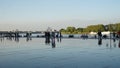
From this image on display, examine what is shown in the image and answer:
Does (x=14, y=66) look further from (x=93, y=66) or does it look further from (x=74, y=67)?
(x=93, y=66)

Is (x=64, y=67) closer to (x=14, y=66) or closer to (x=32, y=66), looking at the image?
(x=32, y=66)

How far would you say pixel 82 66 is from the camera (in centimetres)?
1944

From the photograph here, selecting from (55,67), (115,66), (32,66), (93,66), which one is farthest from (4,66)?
(115,66)

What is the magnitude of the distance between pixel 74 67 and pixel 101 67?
180 cm

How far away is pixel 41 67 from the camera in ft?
62.1

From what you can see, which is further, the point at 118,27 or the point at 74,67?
the point at 118,27

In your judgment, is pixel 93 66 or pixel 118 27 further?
pixel 118 27

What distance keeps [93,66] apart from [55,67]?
2668 millimetres

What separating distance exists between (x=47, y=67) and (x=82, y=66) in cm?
245

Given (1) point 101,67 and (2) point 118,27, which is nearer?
(1) point 101,67

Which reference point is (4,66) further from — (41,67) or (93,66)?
(93,66)

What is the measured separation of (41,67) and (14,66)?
1.91 meters

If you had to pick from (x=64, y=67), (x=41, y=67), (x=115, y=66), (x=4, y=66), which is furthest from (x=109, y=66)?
(x=4, y=66)

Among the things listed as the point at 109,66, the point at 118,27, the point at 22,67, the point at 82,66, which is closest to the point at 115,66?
the point at 109,66
